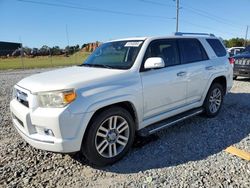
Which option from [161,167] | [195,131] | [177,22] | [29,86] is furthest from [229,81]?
[177,22]

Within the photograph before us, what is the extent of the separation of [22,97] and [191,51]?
321 centimetres

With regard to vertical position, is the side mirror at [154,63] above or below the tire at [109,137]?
above

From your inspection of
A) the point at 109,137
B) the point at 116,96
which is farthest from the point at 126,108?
Answer: the point at 109,137

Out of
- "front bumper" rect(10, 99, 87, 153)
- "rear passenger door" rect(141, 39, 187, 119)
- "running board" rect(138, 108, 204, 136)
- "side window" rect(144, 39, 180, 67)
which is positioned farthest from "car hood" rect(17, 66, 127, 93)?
"running board" rect(138, 108, 204, 136)

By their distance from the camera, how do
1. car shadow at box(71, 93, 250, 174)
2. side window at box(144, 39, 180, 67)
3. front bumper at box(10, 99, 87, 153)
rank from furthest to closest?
side window at box(144, 39, 180, 67) < car shadow at box(71, 93, 250, 174) < front bumper at box(10, 99, 87, 153)

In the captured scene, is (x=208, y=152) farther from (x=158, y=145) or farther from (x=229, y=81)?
(x=229, y=81)

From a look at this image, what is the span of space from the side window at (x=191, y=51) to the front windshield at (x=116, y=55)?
982mm

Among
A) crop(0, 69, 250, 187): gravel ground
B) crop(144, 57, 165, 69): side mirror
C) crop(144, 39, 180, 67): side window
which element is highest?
crop(144, 39, 180, 67): side window

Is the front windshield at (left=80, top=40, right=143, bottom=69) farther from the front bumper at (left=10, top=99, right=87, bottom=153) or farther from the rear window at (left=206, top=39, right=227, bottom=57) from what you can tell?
the rear window at (left=206, top=39, right=227, bottom=57)

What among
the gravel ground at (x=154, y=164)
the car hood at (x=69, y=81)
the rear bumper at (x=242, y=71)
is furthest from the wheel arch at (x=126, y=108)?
the rear bumper at (x=242, y=71)

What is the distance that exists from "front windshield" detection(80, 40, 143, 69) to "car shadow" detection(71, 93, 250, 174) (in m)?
1.39

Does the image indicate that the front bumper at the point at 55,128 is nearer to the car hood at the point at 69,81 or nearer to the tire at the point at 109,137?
the tire at the point at 109,137

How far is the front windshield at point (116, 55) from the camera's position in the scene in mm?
3851

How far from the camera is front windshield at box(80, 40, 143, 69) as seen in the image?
12.6 feet
